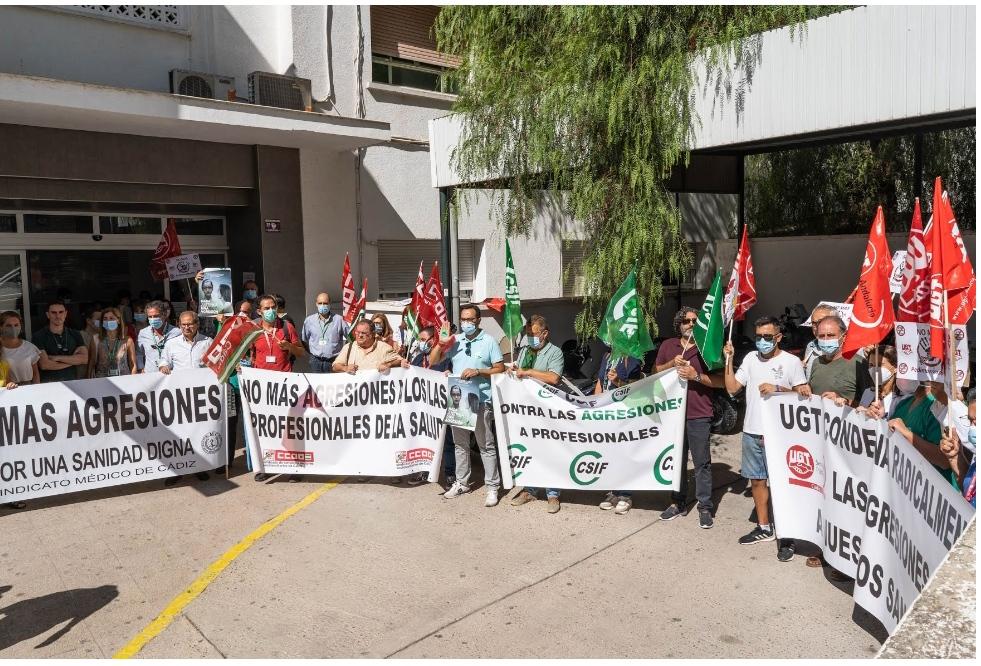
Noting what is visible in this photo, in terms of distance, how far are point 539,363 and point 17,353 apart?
4.96 metres

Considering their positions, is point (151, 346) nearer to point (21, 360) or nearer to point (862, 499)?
point (21, 360)

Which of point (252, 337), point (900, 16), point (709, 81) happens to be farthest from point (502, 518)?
point (900, 16)

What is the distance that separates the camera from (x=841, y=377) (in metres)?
5.64

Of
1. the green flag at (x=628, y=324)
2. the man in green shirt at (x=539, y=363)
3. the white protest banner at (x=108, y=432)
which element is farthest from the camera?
the white protest banner at (x=108, y=432)

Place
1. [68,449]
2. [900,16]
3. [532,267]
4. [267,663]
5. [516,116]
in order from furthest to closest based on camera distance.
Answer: [532,267], [516,116], [68,449], [900,16], [267,663]

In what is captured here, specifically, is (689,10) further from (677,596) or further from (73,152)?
(73,152)

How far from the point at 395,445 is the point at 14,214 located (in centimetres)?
721

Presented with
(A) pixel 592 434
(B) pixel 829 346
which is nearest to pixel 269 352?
(A) pixel 592 434

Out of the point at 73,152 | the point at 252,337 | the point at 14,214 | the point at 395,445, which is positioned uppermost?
the point at 73,152

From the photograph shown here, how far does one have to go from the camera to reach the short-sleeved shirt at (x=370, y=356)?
7.67m

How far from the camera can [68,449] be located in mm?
7156

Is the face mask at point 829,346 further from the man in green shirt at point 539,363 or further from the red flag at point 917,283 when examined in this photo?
the man in green shirt at point 539,363

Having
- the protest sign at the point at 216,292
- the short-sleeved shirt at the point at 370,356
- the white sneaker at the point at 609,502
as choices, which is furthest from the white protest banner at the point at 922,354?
the protest sign at the point at 216,292

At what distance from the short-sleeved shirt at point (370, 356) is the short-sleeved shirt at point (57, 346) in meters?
2.91
